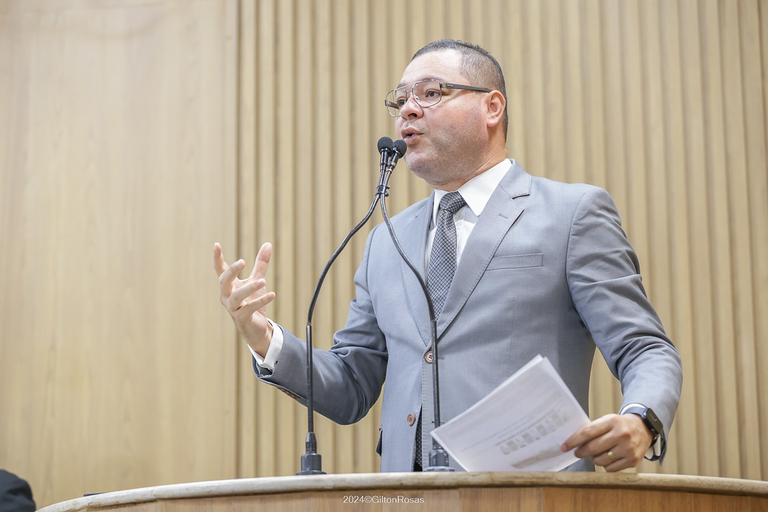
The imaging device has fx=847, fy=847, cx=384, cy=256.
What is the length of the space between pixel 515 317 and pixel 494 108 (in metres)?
0.65

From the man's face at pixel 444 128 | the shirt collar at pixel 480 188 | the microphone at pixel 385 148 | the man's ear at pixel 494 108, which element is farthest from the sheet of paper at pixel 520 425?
the man's ear at pixel 494 108

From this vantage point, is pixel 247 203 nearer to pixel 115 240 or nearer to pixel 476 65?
pixel 115 240

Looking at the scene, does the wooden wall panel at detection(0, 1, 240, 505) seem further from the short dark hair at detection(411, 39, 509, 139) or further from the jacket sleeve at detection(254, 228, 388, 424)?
the short dark hair at detection(411, 39, 509, 139)

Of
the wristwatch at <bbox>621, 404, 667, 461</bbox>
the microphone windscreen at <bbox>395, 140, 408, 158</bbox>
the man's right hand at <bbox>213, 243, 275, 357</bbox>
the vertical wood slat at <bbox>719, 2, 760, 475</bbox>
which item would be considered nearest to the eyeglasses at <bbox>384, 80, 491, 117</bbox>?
the microphone windscreen at <bbox>395, 140, 408, 158</bbox>

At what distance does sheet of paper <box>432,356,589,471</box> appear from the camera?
1184mm

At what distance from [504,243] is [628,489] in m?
0.81

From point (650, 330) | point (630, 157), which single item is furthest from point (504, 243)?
point (630, 157)

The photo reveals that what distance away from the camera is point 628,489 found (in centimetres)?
123

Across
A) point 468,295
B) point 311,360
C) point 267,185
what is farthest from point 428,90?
point 267,185

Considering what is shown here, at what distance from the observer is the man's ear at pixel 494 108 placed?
2223 millimetres

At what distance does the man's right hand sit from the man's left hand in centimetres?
63

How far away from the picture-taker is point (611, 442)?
1.33m

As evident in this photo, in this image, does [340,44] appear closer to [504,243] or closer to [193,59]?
[193,59]

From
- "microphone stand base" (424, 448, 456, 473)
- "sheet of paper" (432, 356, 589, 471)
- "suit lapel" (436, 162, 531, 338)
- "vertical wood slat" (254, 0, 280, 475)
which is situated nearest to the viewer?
"sheet of paper" (432, 356, 589, 471)
